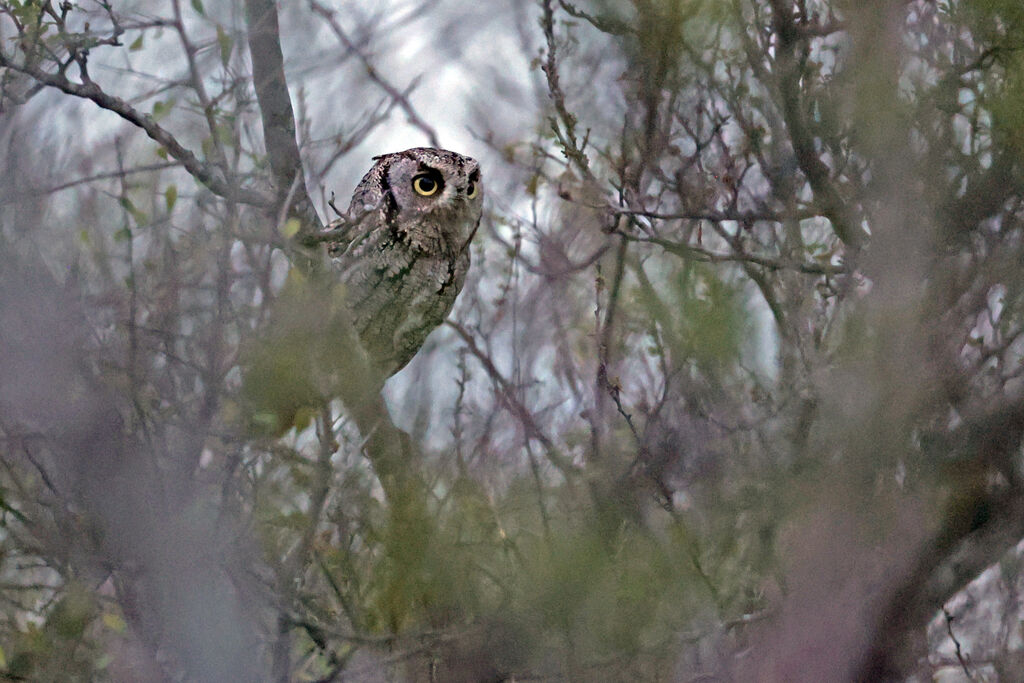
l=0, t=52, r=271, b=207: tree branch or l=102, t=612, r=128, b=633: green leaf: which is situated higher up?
l=0, t=52, r=271, b=207: tree branch

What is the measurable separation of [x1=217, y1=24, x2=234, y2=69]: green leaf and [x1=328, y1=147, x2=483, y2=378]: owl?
1476 millimetres

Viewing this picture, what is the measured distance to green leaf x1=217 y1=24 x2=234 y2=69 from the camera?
2064 mm

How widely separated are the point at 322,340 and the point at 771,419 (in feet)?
2.43

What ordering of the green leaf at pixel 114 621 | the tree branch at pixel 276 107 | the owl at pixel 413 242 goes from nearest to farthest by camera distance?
1. the green leaf at pixel 114 621
2. the tree branch at pixel 276 107
3. the owl at pixel 413 242

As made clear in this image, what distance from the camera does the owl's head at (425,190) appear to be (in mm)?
3748

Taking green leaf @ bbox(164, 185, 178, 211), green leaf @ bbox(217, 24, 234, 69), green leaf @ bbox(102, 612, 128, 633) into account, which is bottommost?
green leaf @ bbox(102, 612, 128, 633)

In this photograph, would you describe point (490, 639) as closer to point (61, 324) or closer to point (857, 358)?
point (857, 358)

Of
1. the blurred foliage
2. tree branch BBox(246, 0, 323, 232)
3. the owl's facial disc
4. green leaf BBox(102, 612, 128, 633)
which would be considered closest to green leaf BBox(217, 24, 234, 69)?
the blurred foliage

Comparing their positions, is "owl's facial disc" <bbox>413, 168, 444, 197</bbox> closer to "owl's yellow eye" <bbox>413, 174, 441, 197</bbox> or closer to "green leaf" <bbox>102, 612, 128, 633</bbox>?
"owl's yellow eye" <bbox>413, 174, 441, 197</bbox>

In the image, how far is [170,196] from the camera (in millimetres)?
2117

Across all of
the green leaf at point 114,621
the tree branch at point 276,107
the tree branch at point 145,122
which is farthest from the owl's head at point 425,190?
the green leaf at point 114,621

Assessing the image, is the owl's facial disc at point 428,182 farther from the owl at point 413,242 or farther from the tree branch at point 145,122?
the tree branch at point 145,122

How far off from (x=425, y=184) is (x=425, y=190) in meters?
0.03

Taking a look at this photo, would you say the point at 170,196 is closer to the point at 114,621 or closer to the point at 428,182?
the point at 114,621
